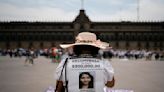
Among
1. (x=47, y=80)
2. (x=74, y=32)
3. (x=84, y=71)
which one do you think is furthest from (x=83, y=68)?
(x=74, y=32)

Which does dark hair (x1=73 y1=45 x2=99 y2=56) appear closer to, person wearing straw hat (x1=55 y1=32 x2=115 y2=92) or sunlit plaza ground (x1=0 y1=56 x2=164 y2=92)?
person wearing straw hat (x1=55 y1=32 x2=115 y2=92)

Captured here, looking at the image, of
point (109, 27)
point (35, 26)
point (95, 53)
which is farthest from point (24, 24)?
point (95, 53)

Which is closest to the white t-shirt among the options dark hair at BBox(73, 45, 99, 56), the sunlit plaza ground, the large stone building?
dark hair at BBox(73, 45, 99, 56)

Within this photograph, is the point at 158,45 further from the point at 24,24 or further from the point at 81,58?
the point at 81,58

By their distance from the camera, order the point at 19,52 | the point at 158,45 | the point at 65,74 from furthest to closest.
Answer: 1. the point at 158,45
2. the point at 19,52
3. the point at 65,74

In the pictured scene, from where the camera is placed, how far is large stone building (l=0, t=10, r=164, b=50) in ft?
340

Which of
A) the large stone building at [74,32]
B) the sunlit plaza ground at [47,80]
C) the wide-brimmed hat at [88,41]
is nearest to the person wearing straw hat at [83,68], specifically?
the wide-brimmed hat at [88,41]

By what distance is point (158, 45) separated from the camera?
103500 mm

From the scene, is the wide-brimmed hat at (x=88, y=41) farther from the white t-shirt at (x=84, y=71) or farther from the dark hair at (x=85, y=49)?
the white t-shirt at (x=84, y=71)

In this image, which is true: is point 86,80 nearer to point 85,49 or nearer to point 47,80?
point 85,49

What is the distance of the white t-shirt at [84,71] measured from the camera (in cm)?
453

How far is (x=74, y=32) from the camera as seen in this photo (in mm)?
105938

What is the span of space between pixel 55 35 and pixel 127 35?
62.0 ft

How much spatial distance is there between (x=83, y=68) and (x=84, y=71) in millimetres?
38
